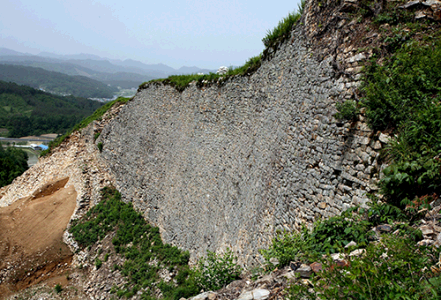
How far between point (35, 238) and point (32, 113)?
362 ft

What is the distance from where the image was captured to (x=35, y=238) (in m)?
14.2

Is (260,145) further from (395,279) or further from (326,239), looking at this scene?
(395,279)

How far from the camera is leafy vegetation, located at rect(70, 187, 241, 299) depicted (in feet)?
19.5

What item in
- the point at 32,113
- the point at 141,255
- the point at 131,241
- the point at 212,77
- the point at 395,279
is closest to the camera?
the point at 395,279

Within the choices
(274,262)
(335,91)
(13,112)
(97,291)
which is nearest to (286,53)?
(335,91)

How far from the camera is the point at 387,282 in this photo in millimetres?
1875

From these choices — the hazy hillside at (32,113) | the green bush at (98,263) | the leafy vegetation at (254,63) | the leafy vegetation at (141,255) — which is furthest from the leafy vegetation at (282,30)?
the hazy hillside at (32,113)

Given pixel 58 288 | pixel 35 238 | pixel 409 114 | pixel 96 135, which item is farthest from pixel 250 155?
pixel 96 135

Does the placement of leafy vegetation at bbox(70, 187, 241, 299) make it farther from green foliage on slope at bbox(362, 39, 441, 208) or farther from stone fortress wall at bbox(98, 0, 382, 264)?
green foliage on slope at bbox(362, 39, 441, 208)

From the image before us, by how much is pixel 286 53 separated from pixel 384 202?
4876mm

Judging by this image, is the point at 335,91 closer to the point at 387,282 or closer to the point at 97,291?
the point at 387,282

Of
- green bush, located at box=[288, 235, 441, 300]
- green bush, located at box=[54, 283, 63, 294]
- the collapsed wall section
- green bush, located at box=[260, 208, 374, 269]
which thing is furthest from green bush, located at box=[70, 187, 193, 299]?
green bush, located at box=[288, 235, 441, 300]

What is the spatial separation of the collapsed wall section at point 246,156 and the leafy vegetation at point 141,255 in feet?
1.82

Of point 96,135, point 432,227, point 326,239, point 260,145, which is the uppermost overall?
point 432,227
